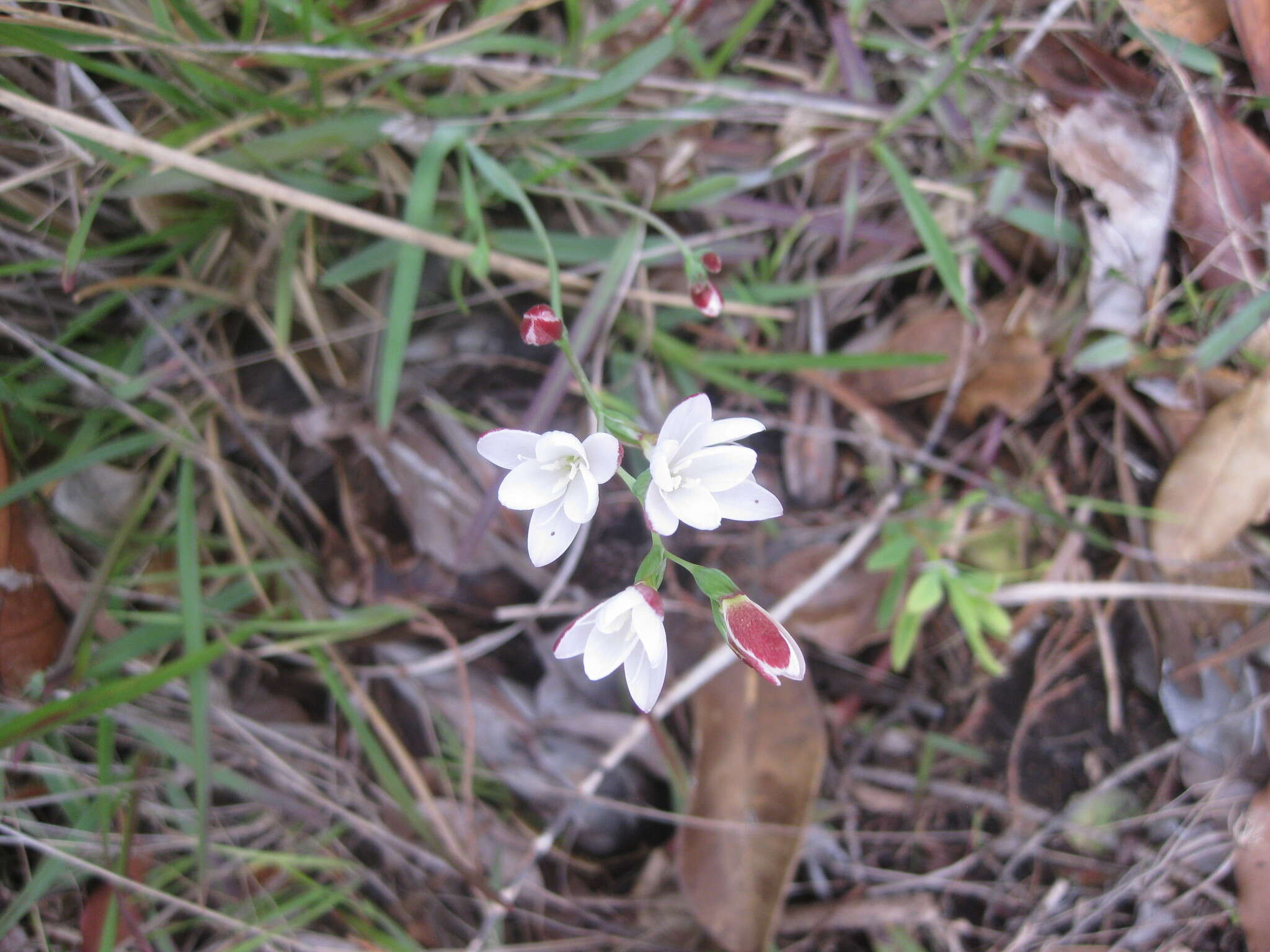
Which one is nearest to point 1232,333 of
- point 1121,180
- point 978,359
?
point 1121,180

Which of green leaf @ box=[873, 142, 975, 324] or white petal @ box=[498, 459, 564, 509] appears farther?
green leaf @ box=[873, 142, 975, 324]

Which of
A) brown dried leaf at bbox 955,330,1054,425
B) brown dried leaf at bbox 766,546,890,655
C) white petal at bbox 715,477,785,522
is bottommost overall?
brown dried leaf at bbox 766,546,890,655

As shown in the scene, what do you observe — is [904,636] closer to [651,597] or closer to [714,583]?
[714,583]

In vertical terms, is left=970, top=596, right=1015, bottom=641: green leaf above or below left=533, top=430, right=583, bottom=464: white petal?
below

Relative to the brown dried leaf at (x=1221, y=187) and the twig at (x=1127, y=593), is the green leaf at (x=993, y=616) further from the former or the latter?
the brown dried leaf at (x=1221, y=187)

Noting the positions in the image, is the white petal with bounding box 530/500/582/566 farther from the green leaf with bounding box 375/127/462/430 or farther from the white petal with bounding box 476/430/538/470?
the green leaf with bounding box 375/127/462/430

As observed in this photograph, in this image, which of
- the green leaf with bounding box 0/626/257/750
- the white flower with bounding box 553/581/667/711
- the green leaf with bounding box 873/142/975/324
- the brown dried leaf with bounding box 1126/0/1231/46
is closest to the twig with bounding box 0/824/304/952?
the green leaf with bounding box 0/626/257/750

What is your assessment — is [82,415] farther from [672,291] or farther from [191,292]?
[672,291]

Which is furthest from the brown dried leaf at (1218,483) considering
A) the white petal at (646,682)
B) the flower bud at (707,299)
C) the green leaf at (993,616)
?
the white petal at (646,682)
